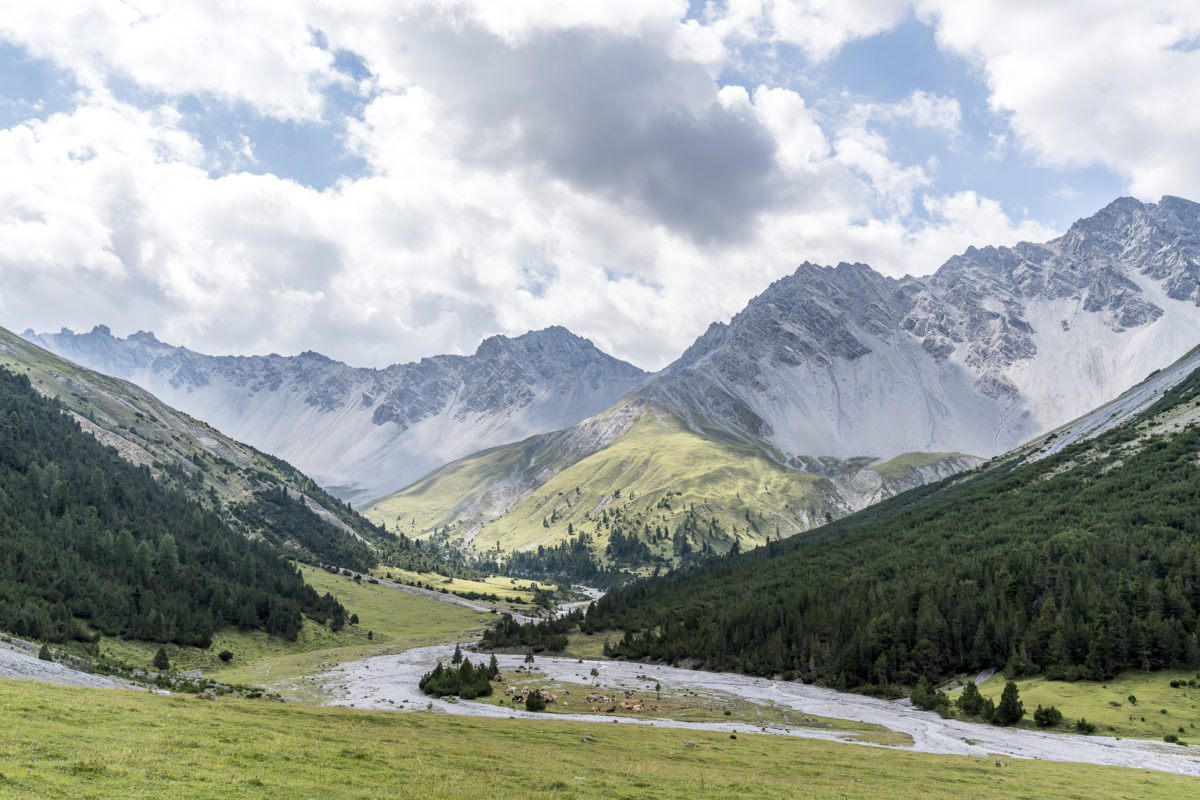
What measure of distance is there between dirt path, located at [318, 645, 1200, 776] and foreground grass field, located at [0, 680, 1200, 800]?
9655 millimetres

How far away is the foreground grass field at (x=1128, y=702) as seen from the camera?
77.8 meters

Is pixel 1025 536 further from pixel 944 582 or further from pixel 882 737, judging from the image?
pixel 882 737

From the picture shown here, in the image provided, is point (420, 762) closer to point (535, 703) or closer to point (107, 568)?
point (535, 703)

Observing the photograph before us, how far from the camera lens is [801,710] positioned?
308ft

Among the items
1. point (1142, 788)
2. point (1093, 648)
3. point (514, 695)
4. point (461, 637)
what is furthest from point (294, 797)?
point (461, 637)

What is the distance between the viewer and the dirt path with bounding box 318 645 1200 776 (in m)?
66.9

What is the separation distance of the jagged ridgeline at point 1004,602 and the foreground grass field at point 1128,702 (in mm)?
4058

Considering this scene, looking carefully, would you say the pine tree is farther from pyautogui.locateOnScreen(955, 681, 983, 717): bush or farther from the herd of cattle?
the herd of cattle

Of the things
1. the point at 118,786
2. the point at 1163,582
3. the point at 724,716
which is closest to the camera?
the point at 118,786

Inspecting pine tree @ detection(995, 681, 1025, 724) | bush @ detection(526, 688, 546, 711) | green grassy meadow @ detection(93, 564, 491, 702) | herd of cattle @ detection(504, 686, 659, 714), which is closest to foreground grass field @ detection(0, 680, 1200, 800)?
bush @ detection(526, 688, 546, 711)

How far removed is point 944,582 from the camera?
463ft

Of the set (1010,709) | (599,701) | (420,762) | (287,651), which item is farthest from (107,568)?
(1010,709)

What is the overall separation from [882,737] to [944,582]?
7791 centimetres

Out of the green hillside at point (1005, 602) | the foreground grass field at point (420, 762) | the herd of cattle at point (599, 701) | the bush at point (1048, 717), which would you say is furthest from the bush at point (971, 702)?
the herd of cattle at point (599, 701)
